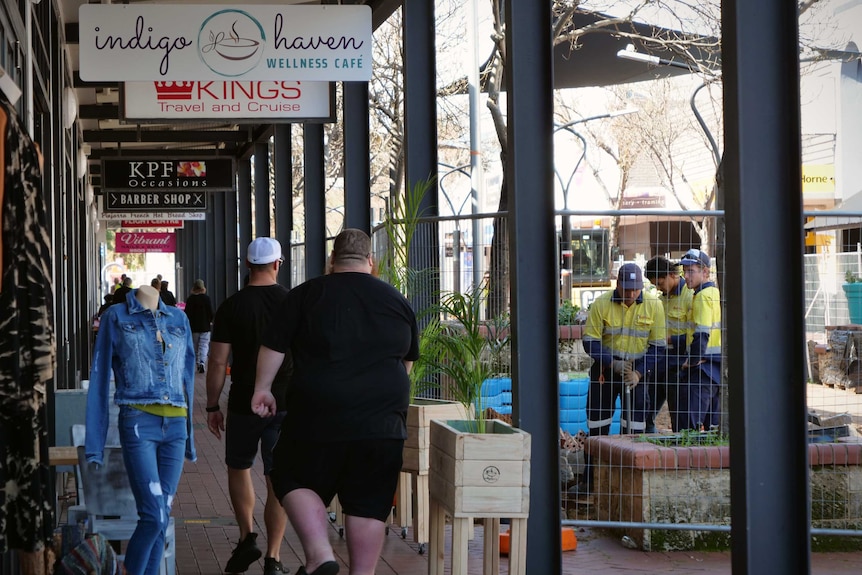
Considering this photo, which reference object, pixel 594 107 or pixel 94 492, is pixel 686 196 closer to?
pixel 594 107

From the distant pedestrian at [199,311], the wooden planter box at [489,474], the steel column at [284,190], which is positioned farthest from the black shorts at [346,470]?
the distant pedestrian at [199,311]

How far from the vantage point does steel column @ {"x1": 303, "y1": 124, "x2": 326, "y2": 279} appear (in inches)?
500

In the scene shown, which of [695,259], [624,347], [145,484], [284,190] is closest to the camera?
[145,484]

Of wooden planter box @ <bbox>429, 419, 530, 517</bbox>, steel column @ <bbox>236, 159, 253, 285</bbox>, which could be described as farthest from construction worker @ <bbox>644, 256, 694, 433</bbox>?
steel column @ <bbox>236, 159, 253, 285</bbox>

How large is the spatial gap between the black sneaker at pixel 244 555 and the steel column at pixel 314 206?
6675 mm

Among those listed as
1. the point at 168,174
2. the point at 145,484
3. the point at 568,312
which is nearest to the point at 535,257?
the point at 145,484

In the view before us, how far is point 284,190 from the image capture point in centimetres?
1497

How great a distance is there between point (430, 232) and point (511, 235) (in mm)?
1751

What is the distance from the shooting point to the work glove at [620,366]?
22.9 feet

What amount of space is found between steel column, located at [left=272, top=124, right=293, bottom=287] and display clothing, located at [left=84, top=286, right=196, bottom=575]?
974cm

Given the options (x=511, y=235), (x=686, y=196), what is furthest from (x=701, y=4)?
(x=686, y=196)

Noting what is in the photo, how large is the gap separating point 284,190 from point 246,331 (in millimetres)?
9190

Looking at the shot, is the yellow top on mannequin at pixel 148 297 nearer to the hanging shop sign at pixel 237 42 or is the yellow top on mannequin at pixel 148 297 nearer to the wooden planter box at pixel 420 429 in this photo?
the wooden planter box at pixel 420 429

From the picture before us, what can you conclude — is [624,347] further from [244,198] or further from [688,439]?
[244,198]
